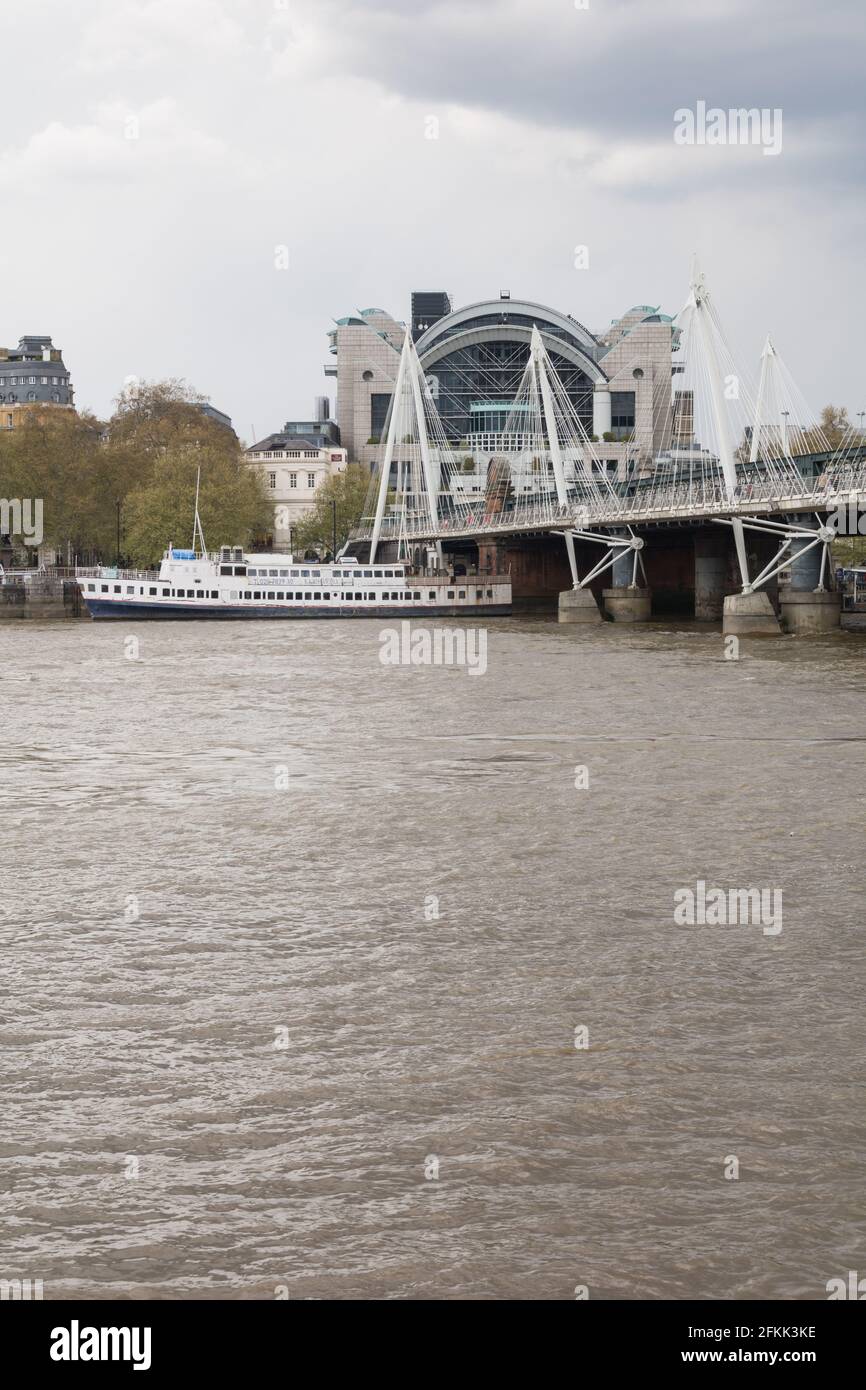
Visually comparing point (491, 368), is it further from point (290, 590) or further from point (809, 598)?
point (809, 598)

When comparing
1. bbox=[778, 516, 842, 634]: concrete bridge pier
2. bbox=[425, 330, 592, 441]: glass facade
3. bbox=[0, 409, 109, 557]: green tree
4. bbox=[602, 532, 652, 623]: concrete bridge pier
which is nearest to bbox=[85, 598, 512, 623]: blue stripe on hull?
bbox=[602, 532, 652, 623]: concrete bridge pier

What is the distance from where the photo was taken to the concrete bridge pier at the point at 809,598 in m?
60.1

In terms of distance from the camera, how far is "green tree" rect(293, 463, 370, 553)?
126 m

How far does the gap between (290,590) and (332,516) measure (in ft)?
123

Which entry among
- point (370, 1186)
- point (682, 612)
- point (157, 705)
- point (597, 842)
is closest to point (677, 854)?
point (597, 842)

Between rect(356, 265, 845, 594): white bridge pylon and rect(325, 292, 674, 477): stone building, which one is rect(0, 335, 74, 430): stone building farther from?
rect(356, 265, 845, 594): white bridge pylon

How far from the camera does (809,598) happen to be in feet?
198

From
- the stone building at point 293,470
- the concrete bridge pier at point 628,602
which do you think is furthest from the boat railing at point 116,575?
the stone building at point 293,470

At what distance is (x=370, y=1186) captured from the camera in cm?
814

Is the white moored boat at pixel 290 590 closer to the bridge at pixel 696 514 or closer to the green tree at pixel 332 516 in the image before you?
the bridge at pixel 696 514

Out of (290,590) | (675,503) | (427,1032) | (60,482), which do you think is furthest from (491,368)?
(427,1032)

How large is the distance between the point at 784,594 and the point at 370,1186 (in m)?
55.1

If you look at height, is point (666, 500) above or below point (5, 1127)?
above
